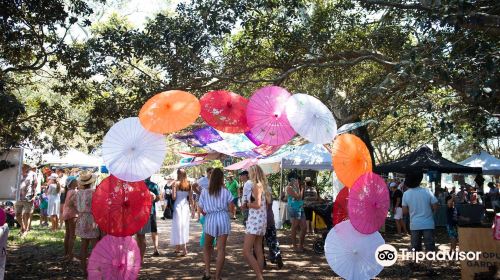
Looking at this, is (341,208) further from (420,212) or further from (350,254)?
(420,212)

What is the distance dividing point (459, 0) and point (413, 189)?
10.3ft

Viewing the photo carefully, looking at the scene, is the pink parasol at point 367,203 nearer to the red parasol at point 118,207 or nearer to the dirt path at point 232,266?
the dirt path at point 232,266

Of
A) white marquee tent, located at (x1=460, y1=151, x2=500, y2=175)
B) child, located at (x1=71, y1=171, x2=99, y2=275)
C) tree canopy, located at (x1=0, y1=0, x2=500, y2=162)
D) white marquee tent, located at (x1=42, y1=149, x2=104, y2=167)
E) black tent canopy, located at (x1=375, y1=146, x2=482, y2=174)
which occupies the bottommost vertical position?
child, located at (x1=71, y1=171, x2=99, y2=275)

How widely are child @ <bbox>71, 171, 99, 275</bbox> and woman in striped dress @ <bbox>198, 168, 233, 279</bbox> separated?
6.48 feet

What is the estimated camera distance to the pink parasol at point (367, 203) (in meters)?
5.77

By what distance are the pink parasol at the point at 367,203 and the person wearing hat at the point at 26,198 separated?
9052 mm

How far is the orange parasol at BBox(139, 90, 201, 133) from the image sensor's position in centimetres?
549

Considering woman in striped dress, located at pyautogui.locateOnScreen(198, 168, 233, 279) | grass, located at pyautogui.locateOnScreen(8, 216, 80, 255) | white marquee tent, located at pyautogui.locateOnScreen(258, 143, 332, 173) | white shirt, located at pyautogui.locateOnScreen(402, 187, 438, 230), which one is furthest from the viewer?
white marquee tent, located at pyautogui.locateOnScreen(258, 143, 332, 173)

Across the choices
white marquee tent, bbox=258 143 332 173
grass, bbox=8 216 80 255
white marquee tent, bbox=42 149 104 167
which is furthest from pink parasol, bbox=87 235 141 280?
white marquee tent, bbox=42 149 104 167

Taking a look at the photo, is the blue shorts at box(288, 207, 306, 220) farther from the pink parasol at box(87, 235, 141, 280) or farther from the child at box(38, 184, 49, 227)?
the child at box(38, 184, 49, 227)

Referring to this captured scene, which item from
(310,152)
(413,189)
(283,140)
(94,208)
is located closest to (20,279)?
(94,208)

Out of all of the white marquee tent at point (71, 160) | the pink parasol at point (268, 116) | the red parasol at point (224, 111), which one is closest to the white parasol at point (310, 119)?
the pink parasol at point (268, 116)

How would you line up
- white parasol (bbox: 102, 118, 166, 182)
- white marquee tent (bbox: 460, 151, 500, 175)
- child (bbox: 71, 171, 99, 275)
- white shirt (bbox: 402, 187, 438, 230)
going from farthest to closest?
white marquee tent (bbox: 460, 151, 500, 175)
white shirt (bbox: 402, 187, 438, 230)
child (bbox: 71, 171, 99, 275)
white parasol (bbox: 102, 118, 166, 182)

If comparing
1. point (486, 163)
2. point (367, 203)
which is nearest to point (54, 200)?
point (367, 203)
